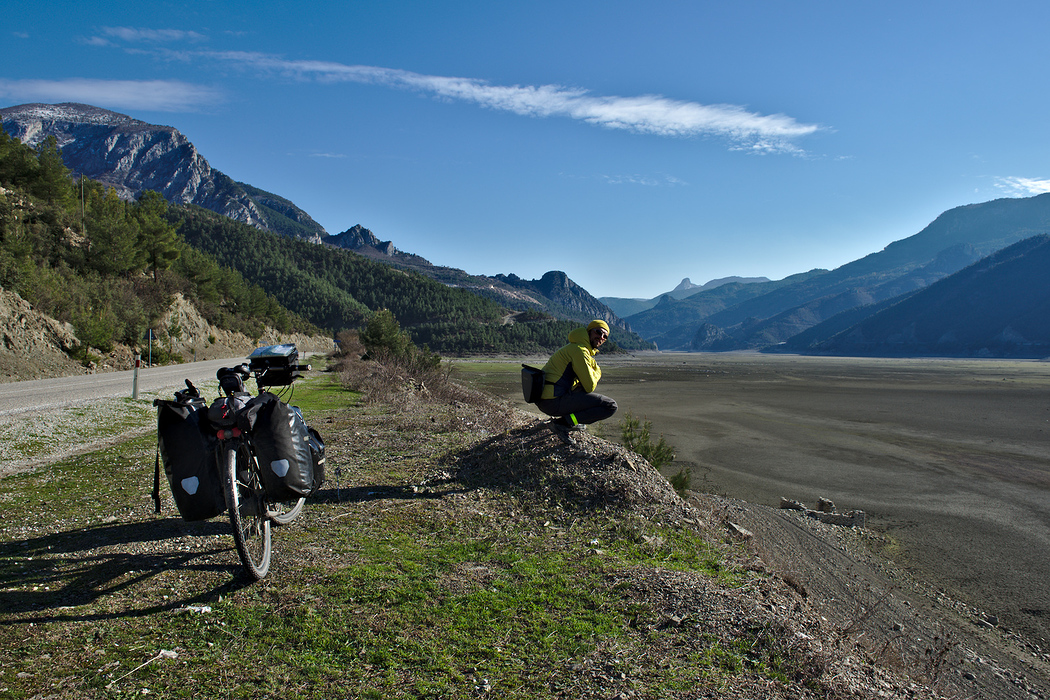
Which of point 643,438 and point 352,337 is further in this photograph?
point 352,337

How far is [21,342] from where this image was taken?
68.4ft

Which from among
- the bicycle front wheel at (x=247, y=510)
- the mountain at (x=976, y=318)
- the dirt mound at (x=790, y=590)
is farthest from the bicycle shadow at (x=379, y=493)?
the mountain at (x=976, y=318)

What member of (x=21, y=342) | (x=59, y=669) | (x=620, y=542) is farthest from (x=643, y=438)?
(x=21, y=342)

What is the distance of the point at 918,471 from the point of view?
14820mm

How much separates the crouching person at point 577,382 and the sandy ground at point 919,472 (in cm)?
578

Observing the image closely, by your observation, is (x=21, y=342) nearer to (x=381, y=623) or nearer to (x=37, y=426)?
(x=37, y=426)

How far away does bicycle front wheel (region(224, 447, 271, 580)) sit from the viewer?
3588 mm

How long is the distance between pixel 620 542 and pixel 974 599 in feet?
18.9

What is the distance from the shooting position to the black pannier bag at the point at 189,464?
365 cm

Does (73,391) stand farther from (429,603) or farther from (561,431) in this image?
(429,603)

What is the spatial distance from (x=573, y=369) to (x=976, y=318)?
18360 centimetres

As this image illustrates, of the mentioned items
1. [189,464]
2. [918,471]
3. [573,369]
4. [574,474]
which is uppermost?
[573,369]

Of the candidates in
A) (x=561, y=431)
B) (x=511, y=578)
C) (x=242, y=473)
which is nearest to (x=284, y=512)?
(x=242, y=473)

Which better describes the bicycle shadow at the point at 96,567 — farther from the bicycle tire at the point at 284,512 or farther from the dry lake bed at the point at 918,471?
the dry lake bed at the point at 918,471
